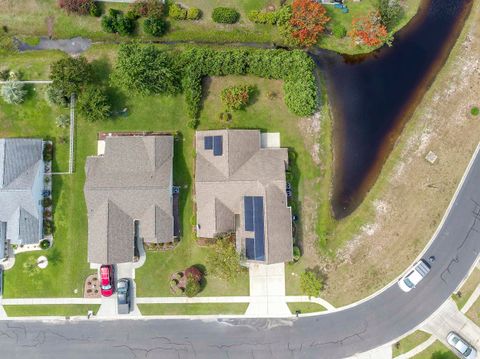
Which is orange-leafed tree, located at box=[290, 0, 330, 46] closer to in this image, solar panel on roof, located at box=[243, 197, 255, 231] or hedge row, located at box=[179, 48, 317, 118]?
hedge row, located at box=[179, 48, 317, 118]

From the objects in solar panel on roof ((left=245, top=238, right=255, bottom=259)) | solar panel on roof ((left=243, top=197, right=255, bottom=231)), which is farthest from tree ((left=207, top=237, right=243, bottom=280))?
solar panel on roof ((left=243, top=197, right=255, bottom=231))

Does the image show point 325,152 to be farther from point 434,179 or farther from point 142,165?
point 142,165

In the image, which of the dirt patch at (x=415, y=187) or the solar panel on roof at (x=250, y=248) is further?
the dirt patch at (x=415, y=187)

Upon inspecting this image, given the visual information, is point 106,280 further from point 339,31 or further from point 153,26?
point 339,31

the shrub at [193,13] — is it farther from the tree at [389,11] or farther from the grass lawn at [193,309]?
the grass lawn at [193,309]

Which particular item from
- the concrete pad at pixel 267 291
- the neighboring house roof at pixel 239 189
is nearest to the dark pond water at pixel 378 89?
the neighboring house roof at pixel 239 189
